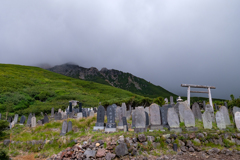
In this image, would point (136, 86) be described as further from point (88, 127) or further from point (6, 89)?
point (88, 127)

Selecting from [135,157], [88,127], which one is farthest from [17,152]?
[135,157]

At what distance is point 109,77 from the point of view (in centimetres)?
12838

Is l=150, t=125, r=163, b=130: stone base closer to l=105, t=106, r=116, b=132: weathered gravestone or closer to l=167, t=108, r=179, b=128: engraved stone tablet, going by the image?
l=167, t=108, r=179, b=128: engraved stone tablet

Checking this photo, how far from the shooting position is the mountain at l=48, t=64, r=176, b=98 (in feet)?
344

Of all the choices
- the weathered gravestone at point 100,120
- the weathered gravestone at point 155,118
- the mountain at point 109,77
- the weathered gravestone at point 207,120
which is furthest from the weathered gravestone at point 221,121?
the mountain at point 109,77

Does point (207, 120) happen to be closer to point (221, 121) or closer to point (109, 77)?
point (221, 121)

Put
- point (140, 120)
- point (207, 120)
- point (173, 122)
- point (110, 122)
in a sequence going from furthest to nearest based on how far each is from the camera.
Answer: point (110, 122)
point (140, 120)
point (207, 120)
point (173, 122)

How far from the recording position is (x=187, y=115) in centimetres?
848

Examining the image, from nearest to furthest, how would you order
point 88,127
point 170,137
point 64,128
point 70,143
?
point 170,137 < point 70,143 < point 64,128 < point 88,127

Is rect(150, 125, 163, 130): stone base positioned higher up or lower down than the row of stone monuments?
lower down

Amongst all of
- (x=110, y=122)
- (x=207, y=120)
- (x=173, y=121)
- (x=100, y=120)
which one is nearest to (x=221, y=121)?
(x=207, y=120)

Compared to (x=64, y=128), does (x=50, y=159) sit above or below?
below

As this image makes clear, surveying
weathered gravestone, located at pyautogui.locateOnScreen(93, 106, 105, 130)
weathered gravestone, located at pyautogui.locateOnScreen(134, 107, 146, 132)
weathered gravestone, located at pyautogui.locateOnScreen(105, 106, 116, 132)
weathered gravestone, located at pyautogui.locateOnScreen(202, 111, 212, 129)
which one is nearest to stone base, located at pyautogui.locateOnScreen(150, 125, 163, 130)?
weathered gravestone, located at pyautogui.locateOnScreen(134, 107, 146, 132)

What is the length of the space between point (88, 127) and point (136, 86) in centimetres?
9554
